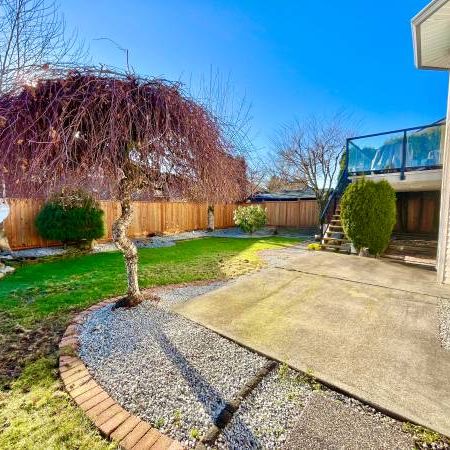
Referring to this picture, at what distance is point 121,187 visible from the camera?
10.0 feet

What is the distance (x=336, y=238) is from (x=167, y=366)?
26.1 feet

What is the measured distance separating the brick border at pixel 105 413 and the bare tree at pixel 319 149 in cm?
1411

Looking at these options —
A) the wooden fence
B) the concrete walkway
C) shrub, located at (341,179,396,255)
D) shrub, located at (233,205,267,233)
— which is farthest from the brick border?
shrub, located at (233,205,267,233)

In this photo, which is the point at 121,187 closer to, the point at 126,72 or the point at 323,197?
the point at 126,72

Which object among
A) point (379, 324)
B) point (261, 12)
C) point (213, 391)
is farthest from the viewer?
point (261, 12)

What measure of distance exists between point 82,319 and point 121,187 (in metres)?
1.89

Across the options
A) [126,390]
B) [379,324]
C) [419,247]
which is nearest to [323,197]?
[419,247]

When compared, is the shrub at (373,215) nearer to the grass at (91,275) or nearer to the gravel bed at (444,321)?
→ the grass at (91,275)

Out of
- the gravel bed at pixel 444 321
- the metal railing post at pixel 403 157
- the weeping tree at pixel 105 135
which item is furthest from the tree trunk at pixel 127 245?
the metal railing post at pixel 403 157

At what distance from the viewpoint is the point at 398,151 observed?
306 inches

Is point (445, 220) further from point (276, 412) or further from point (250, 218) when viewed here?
point (250, 218)

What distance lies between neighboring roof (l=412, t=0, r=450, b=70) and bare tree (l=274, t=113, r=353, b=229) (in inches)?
370

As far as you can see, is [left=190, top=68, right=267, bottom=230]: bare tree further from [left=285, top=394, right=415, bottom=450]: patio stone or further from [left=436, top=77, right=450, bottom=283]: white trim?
[left=436, top=77, right=450, bottom=283]: white trim

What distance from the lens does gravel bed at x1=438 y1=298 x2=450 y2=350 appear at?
2.67 meters
